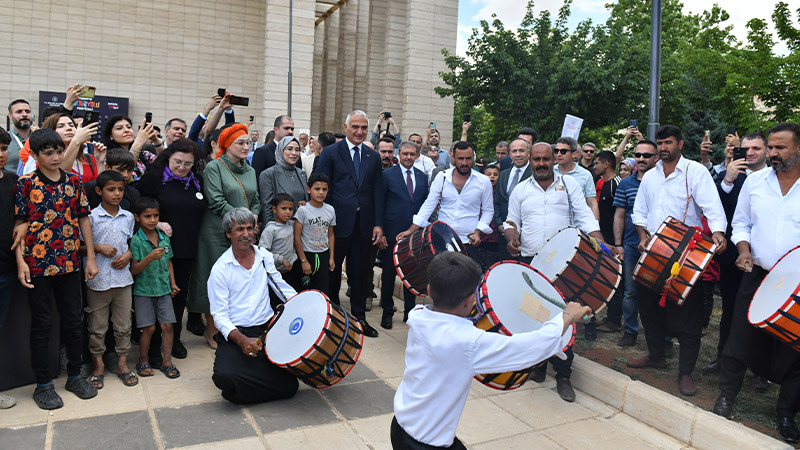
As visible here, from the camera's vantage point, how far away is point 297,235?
19.7 ft

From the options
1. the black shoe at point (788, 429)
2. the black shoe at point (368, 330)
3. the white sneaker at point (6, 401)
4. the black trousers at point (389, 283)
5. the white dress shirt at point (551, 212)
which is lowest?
the white sneaker at point (6, 401)

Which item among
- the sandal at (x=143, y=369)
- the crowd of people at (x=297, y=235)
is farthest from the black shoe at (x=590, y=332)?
the sandal at (x=143, y=369)

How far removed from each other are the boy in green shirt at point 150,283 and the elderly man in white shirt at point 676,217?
→ 14.2ft

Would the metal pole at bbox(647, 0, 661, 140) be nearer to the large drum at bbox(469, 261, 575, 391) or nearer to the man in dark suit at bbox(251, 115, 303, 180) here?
the man in dark suit at bbox(251, 115, 303, 180)

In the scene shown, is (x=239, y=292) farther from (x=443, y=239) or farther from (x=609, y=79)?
(x=609, y=79)

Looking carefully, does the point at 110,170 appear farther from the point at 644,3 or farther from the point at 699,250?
the point at 644,3

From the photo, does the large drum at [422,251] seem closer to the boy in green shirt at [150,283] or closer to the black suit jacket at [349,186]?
the black suit jacket at [349,186]

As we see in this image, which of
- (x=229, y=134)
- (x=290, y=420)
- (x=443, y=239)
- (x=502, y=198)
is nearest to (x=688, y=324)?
(x=443, y=239)

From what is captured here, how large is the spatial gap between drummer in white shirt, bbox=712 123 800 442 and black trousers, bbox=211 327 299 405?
346 centimetres

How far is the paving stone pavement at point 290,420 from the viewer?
3863mm

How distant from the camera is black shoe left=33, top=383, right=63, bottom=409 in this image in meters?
4.26

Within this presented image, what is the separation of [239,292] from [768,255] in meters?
4.28

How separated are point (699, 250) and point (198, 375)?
4.46 metres

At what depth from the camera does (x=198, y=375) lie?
5133 millimetres
